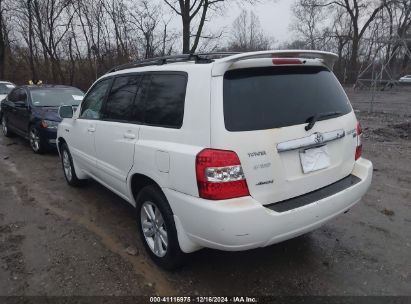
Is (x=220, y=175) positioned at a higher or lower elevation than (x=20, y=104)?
lower

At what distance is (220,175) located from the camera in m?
2.57

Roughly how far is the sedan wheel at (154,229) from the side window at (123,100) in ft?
2.78

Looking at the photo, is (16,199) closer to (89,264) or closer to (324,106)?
(89,264)

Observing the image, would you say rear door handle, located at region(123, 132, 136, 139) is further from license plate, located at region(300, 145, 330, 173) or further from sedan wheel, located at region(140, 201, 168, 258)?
license plate, located at region(300, 145, 330, 173)

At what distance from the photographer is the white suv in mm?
2590

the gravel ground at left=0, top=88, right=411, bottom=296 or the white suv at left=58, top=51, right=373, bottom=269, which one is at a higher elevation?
the white suv at left=58, top=51, right=373, bottom=269

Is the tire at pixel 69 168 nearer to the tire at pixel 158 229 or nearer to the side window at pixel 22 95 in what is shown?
the tire at pixel 158 229

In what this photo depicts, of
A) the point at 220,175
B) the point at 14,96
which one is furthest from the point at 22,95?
the point at 220,175

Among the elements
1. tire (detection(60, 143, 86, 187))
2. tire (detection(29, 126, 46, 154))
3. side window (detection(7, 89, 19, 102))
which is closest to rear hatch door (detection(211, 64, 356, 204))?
tire (detection(60, 143, 86, 187))

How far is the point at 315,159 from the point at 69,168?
13.2ft

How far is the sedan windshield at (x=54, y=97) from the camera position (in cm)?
874

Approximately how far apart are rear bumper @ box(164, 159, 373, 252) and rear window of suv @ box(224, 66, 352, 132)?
0.57 metres

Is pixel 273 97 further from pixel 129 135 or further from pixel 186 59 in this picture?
pixel 129 135

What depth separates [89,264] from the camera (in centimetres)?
344
